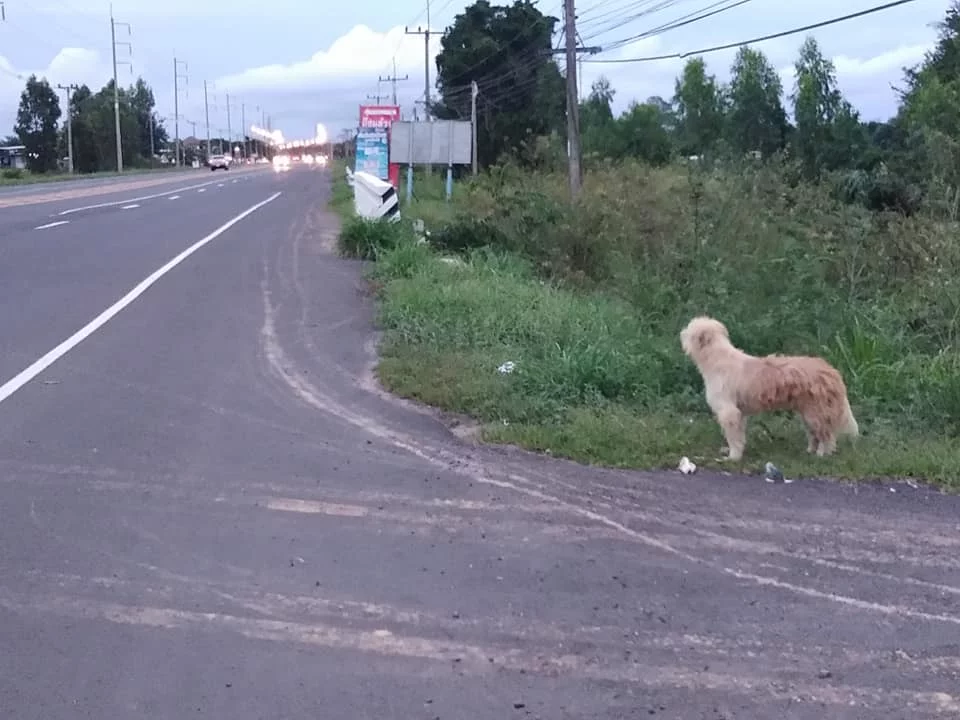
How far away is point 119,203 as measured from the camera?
37406 mm

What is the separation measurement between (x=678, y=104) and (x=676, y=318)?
5646 centimetres

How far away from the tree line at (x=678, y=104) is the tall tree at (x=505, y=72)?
0.18 feet

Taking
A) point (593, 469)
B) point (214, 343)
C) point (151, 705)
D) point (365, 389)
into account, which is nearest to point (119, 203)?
point (214, 343)

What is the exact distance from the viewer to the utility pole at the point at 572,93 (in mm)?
24812

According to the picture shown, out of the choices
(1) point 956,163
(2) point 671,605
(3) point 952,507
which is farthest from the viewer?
(1) point 956,163

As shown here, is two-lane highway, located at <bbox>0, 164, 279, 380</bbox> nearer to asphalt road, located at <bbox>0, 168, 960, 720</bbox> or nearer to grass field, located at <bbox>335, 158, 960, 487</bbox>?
asphalt road, located at <bbox>0, 168, 960, 720</bbox>

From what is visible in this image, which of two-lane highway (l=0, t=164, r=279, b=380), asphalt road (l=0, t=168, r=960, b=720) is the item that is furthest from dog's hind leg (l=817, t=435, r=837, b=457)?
two-lane highway (l=0, t=164, r=279, b=380)

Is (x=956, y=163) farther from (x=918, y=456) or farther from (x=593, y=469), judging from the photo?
(x=593, y=469)

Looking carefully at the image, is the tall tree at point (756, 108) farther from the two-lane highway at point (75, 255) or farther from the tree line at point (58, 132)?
the tree line at point (58, 132)

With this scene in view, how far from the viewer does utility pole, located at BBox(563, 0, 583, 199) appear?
977 inches

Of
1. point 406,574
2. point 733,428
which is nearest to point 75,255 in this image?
point 733,428

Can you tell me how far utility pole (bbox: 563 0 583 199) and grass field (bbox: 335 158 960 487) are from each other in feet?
24.6

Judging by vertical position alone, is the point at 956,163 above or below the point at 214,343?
above

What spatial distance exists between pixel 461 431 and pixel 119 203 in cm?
3135
